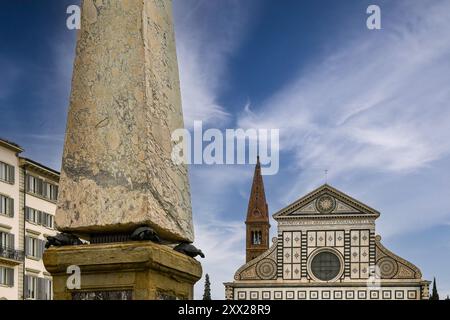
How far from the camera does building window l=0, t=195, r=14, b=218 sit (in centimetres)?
3048

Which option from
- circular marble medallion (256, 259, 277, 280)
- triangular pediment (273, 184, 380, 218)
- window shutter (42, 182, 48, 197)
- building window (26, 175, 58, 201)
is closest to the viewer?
building window (26, 175, 58, 201)

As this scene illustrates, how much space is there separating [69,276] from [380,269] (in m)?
47.0

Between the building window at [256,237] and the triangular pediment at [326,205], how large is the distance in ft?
30.6

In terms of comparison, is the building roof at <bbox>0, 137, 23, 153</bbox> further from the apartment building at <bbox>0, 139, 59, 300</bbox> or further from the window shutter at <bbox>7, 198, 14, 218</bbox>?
the window shutter at <bbox>7, 198, 14, 218</bbox>

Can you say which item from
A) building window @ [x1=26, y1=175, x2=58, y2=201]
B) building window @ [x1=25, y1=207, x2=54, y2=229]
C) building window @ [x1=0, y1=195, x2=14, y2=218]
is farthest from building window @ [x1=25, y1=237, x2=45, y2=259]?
building window @ [x1=26, y1=175, x2=58, y2=201]

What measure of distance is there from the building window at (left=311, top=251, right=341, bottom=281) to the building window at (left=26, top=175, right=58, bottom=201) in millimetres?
21601

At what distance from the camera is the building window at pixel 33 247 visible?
31609 millimetres

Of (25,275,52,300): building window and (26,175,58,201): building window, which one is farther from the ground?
(26,175,58,201): building window

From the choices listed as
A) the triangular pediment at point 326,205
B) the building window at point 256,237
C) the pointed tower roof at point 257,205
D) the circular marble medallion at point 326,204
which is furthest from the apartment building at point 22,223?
the pointed tower roof at point 257,205

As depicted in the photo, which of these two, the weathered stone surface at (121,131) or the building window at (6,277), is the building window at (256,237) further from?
the weathered stone surface at (121,131)

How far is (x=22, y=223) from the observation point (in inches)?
1238

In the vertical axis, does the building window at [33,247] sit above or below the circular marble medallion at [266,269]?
below

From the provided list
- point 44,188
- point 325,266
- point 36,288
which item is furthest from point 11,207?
point 325,266
